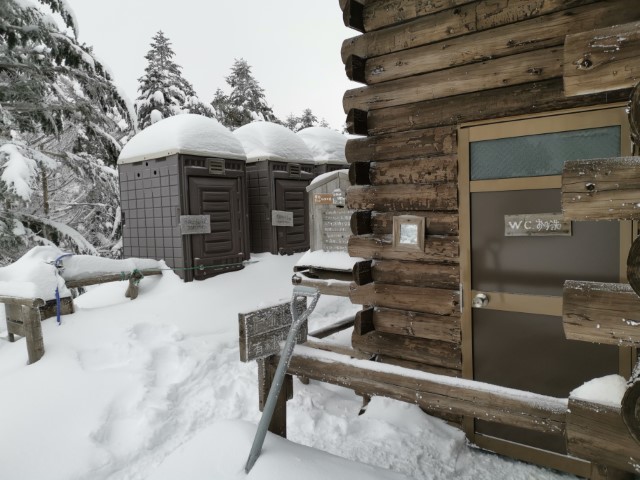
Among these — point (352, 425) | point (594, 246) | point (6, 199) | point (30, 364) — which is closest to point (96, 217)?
point (6, 199)

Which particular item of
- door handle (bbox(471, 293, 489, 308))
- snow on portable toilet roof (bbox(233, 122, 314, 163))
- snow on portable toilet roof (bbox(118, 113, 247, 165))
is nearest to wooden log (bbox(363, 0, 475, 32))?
door handle (bbox(471, 293, 489, 308))

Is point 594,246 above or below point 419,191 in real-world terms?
below

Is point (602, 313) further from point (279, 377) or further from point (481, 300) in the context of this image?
point (481, 300)

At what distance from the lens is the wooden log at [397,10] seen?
12.5 feet

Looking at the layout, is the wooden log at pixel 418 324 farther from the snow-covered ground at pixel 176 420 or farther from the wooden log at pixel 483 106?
the wooden log at pixel 483 106

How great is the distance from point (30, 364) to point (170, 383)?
1737mm

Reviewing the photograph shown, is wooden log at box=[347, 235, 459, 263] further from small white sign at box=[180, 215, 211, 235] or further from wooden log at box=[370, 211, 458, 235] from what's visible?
small white sign at box=[180, 215, 211, 235]

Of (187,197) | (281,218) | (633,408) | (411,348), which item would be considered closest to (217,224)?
(187,197)

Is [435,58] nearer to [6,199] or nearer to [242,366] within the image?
[242,366]

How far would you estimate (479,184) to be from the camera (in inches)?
147

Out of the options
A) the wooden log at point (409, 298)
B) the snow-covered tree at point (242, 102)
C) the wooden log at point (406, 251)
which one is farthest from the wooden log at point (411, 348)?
the snow-covered tree at point (242, 102)

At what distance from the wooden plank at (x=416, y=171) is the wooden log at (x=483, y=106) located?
323 millimetres

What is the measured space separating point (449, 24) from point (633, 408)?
3348 millimetres

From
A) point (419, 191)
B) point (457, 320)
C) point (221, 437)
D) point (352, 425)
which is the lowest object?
point (352, 425)
